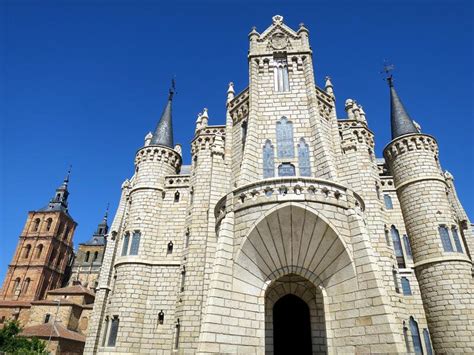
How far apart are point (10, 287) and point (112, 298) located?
136 feet

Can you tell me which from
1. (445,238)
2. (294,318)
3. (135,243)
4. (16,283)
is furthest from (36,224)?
(445,238)

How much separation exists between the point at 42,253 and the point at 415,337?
52415mm

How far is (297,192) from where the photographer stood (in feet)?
35.8

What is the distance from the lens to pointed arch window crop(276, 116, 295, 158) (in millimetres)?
14435

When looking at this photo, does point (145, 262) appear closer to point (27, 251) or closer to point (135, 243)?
point (135, 243)

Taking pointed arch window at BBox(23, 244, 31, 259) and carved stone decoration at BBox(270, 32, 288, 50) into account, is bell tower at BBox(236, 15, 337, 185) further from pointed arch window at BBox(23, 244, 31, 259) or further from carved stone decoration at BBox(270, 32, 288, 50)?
pointed arch window at BBox(23, 244, 31, 259)

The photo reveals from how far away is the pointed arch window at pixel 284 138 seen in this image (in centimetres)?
1444

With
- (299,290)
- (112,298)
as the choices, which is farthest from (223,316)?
(112,298)

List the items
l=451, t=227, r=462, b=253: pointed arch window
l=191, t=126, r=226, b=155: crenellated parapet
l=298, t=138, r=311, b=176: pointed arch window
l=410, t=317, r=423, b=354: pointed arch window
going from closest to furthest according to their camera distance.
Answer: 1. l=298, t=138, r=311, b=176: pointed arch window
2. l=410, t=317, r=423, b=354: pointed arch window
3. l=451, t=227, r=462, b=253: pointed arch window
4. l=191, t=126, r=226, b=155: crenellated parapet

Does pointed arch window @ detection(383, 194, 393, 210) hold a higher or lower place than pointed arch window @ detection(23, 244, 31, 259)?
lower

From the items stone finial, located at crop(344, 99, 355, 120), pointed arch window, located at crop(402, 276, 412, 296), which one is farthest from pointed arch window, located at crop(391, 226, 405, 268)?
stone finial, located at crop(344, 99, 355, 120)

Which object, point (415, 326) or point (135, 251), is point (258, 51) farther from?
point (415, 326)

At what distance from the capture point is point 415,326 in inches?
673

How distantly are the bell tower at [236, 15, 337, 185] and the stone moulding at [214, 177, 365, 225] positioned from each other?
4.73ft
